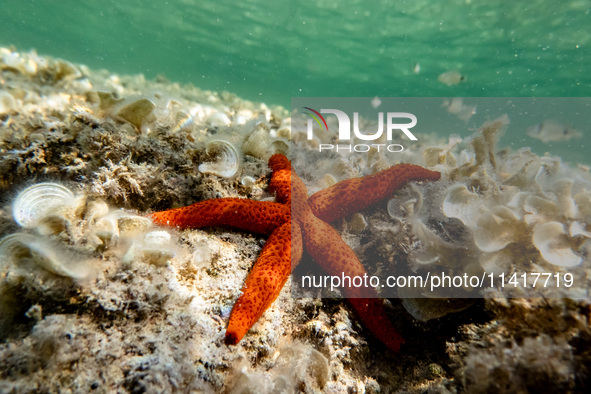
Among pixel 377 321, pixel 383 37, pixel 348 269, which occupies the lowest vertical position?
pixel 377 321

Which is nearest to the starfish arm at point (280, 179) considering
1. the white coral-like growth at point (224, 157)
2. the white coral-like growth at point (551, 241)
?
the white coral-like growth at point (224, 157)

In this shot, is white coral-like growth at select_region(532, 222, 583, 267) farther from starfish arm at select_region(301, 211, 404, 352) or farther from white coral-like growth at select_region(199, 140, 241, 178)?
white coral-like growth at select_region(199, 140, 241, 178)

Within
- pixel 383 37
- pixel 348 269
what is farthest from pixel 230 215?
pixel 383 37

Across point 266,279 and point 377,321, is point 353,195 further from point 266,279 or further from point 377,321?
point 266,279

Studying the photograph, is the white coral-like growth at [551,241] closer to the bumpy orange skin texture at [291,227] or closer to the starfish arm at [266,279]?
the bumpy orange skin texture at [291,227]

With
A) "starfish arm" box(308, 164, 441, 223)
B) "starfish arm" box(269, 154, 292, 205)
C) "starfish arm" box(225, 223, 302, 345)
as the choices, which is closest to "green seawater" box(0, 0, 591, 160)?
"starfish arm" box(308, 164, 441, 223)
